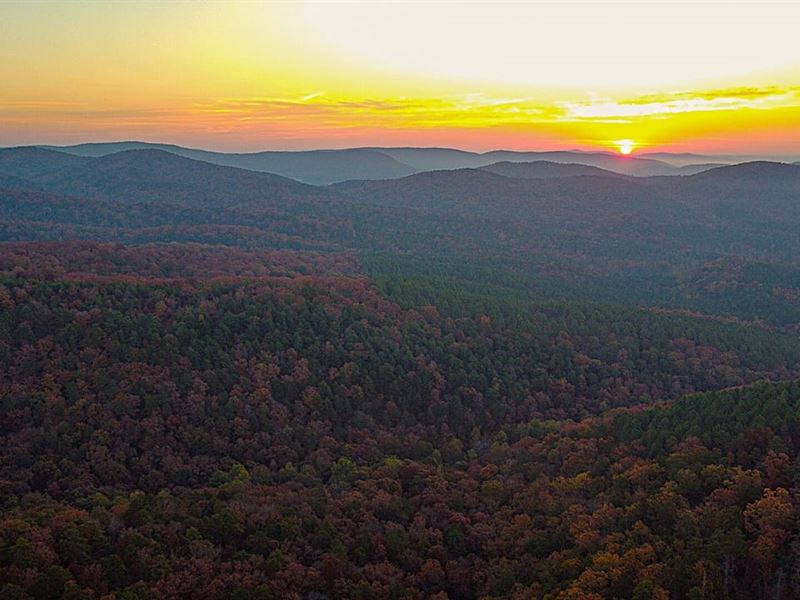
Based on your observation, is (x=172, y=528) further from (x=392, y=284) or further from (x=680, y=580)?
(x=392, y=284)

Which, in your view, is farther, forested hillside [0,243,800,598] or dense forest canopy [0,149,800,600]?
forested hillside [0,243,800,598]

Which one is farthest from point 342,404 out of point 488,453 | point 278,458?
point 488,453

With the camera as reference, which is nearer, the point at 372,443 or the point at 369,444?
the point at 369,444

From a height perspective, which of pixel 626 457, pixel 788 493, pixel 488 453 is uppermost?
pixel 788 493

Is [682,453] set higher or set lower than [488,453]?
higher

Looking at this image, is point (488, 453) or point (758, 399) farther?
point (488, 453)

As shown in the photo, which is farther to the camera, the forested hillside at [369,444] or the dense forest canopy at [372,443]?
the forested hillside at [369,444]

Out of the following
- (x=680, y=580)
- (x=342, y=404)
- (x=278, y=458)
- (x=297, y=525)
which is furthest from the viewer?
(x=342, y=404)

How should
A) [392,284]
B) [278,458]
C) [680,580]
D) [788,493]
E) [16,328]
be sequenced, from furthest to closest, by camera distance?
[392,284] → [16,328] → [278,458] → [788,493] → [680,580]
